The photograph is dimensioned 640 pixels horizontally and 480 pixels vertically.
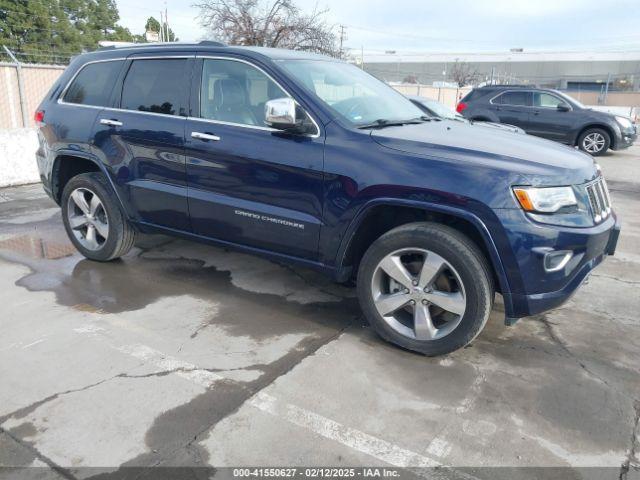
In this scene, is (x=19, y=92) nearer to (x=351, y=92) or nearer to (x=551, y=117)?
(x=351, y=92)

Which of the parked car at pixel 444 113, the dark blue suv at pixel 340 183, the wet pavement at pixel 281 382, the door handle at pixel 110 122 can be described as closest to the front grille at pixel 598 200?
the dark blue suv at pixel 340 183

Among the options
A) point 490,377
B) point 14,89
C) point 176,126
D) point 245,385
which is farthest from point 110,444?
point 14,89

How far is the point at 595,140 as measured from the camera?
13320mm

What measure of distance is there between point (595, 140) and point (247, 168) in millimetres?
12341

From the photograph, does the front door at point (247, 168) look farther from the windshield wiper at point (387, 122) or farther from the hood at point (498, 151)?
the hood at point (498, 151)

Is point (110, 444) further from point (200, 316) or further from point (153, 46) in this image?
point (153, 46)

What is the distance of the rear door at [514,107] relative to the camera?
1368 cm

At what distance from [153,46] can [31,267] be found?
2.34m

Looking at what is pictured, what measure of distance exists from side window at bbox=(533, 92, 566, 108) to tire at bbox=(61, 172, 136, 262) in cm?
1197

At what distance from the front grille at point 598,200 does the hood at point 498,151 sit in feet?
0.24

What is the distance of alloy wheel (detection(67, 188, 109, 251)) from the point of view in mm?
4812

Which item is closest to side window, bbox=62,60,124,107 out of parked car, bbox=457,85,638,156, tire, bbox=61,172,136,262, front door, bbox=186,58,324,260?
tire, bbox=61,172,136,262

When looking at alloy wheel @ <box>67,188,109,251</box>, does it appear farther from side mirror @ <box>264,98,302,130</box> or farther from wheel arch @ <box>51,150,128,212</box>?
side mirror @ <box>264,98,302,130</box>

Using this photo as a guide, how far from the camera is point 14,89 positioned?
38.7ft
